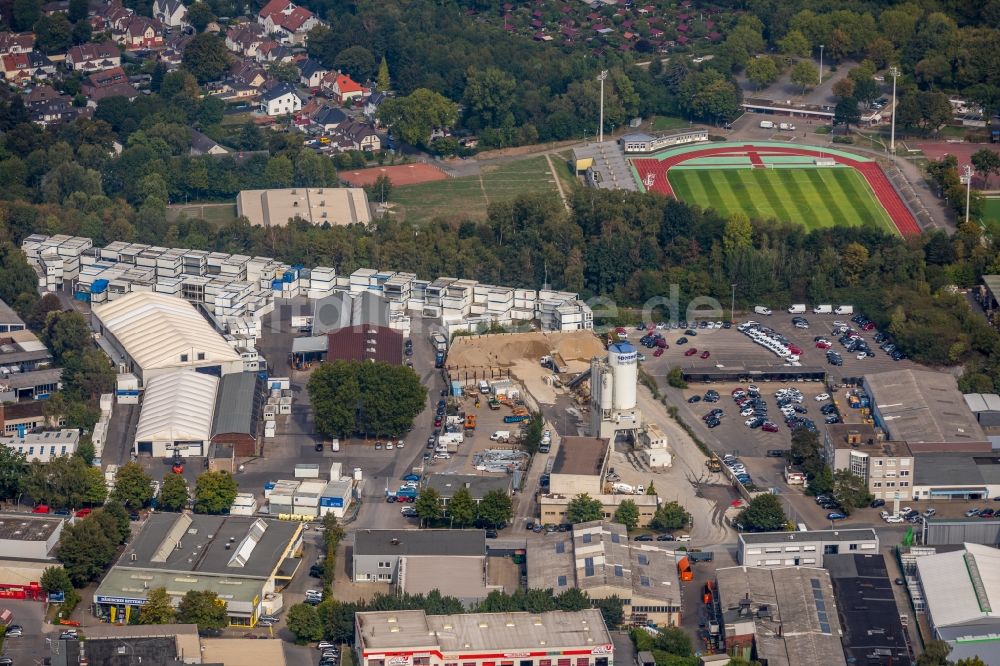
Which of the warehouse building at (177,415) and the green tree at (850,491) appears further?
the warehouse building at (177,415)

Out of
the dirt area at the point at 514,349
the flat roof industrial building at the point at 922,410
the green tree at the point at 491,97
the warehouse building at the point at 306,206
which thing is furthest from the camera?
the green tree at the point at 491,97

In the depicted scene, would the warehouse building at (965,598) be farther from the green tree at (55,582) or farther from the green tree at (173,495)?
the green tree at (55,582)

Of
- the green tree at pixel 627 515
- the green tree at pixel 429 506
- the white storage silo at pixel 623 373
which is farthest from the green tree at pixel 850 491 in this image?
the green tree at pixel 429 506

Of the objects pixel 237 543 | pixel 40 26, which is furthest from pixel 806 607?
pixel 40 26

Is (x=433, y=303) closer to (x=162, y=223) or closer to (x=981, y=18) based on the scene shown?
(x=162, y=223)

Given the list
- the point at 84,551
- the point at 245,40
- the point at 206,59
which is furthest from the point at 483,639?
the point at 245,40

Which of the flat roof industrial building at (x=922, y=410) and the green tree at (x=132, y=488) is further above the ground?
the green tree at (x=132, y=488)

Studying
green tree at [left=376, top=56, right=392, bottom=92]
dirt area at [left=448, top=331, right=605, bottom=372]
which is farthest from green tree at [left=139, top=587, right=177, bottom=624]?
green tree at [left=376, top=56, right=392, bottom=92]
